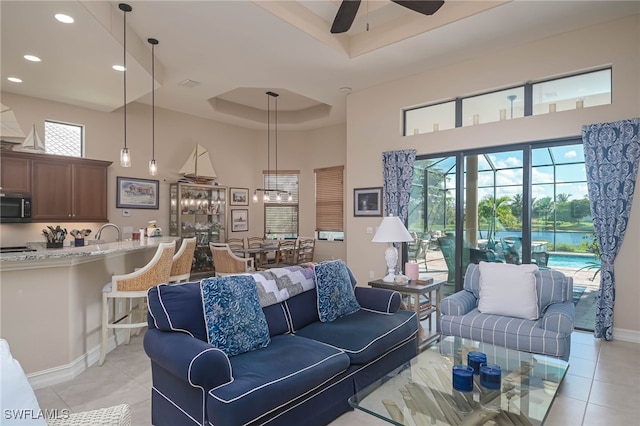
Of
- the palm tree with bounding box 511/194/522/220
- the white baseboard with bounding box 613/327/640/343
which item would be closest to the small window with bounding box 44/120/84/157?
the palm tree with bounding box 511/194/522/220

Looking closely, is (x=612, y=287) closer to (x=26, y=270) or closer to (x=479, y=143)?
(x=479, y=143)

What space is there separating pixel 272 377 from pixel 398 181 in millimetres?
4226

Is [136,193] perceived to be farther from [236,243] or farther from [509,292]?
[509,292]

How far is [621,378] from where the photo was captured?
3006mm

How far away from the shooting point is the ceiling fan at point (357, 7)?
308 centimetres

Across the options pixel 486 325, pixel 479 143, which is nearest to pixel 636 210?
pixel 479 143

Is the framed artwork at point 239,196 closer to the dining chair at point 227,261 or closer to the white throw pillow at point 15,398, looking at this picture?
the dining chair at point 227,261

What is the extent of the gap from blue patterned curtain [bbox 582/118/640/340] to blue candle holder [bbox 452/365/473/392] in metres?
3.10

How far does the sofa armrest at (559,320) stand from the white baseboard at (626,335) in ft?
A: 5.08

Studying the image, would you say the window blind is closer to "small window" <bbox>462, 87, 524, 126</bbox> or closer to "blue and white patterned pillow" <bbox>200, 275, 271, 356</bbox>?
"small window" <bbox>462, 87, 524, 126</bbox>

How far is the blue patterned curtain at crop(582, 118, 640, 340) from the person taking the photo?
3859 mm

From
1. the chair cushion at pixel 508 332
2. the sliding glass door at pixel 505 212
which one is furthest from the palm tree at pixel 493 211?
the chair cushion at pixel 508 332

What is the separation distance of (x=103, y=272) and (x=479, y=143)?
4923mm

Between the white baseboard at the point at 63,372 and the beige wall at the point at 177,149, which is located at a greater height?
the beige wall at the point at 177,149
